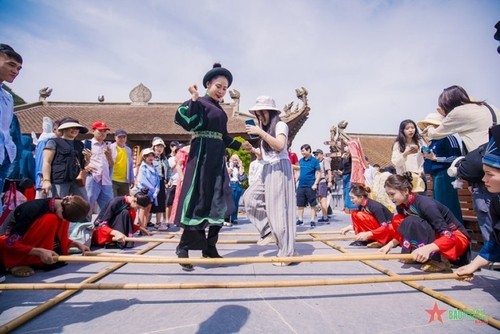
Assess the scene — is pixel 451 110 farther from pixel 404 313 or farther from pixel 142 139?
pixel 142 139

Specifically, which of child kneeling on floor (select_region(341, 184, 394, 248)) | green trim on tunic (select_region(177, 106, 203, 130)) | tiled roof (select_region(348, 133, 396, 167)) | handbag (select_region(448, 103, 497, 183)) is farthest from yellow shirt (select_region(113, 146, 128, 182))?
tiled roof (select_region(348, 133, 396, 167))

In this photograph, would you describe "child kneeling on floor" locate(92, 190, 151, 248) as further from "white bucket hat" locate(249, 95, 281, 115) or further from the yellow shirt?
"white bucket hat" locate(249, 95, 281, 115)

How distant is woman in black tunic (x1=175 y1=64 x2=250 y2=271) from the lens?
9.25ft

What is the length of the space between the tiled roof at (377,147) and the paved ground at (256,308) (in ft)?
71.8

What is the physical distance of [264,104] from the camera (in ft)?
9.91

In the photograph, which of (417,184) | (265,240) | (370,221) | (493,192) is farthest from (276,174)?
(417,184)

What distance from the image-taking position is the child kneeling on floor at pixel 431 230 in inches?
97.2

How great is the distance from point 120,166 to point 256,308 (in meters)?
4.15

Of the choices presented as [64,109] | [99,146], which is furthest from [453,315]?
[64,109]

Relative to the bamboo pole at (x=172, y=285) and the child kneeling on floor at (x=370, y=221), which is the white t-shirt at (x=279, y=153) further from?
the child kneeling on floor at (x=370, y=221)

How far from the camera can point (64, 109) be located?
21.2 meters

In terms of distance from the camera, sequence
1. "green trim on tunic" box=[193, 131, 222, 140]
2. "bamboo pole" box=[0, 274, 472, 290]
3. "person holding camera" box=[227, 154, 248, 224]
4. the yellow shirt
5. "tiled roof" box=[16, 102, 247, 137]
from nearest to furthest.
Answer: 1. "bamboo pole" box=[0, 274, 472, 290]
2. "green trim on tunic" box=[193, 131, 222, 140]
3. the yellow shirt
4. "person holding camera" box=[227, 154, 248, 224]
5. "tiled roof" box=[16, 102, 247, 137]

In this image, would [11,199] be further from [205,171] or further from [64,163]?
[205,171]

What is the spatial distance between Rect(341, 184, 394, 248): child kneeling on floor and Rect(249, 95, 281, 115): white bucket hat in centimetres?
182
